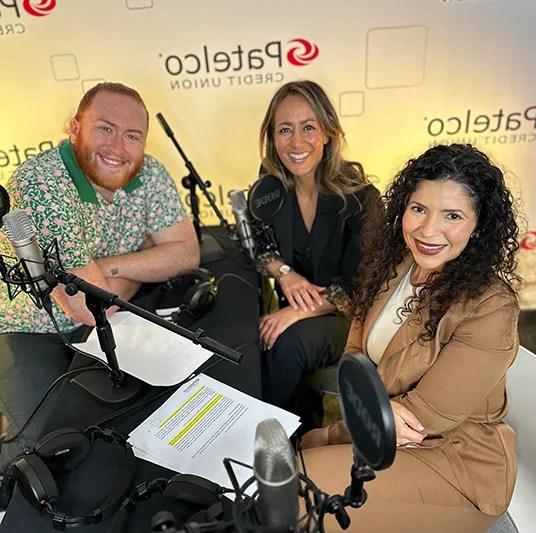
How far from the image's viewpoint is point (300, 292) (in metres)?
1.85

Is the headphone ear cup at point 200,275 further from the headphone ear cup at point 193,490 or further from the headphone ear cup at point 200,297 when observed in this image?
the headphone ear cup at point 193,490

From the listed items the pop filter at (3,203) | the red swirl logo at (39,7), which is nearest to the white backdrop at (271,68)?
the red swirl logo at (39,7)

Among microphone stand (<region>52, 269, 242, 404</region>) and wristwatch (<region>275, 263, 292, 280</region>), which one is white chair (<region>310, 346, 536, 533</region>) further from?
wristwatch (<region>275, 263, 292, 280</region>)

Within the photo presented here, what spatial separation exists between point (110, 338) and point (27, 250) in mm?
263

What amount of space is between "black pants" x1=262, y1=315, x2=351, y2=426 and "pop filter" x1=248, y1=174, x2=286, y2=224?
A: 380 mm

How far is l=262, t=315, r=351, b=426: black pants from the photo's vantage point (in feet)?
5.69

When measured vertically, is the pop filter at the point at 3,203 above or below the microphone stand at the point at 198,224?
above

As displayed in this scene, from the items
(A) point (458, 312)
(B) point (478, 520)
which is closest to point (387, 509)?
(B) point (478, 520)

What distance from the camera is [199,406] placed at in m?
1.24

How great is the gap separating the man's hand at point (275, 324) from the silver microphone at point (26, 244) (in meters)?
0.79

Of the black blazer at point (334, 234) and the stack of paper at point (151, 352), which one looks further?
the black blazer at point (334, 234)

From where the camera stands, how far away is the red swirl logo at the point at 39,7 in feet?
6.95

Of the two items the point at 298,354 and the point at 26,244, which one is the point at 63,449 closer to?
the point at 26,244

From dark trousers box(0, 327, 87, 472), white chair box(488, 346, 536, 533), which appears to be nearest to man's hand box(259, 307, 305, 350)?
dark trousers box(0, 327, 87, 472)
